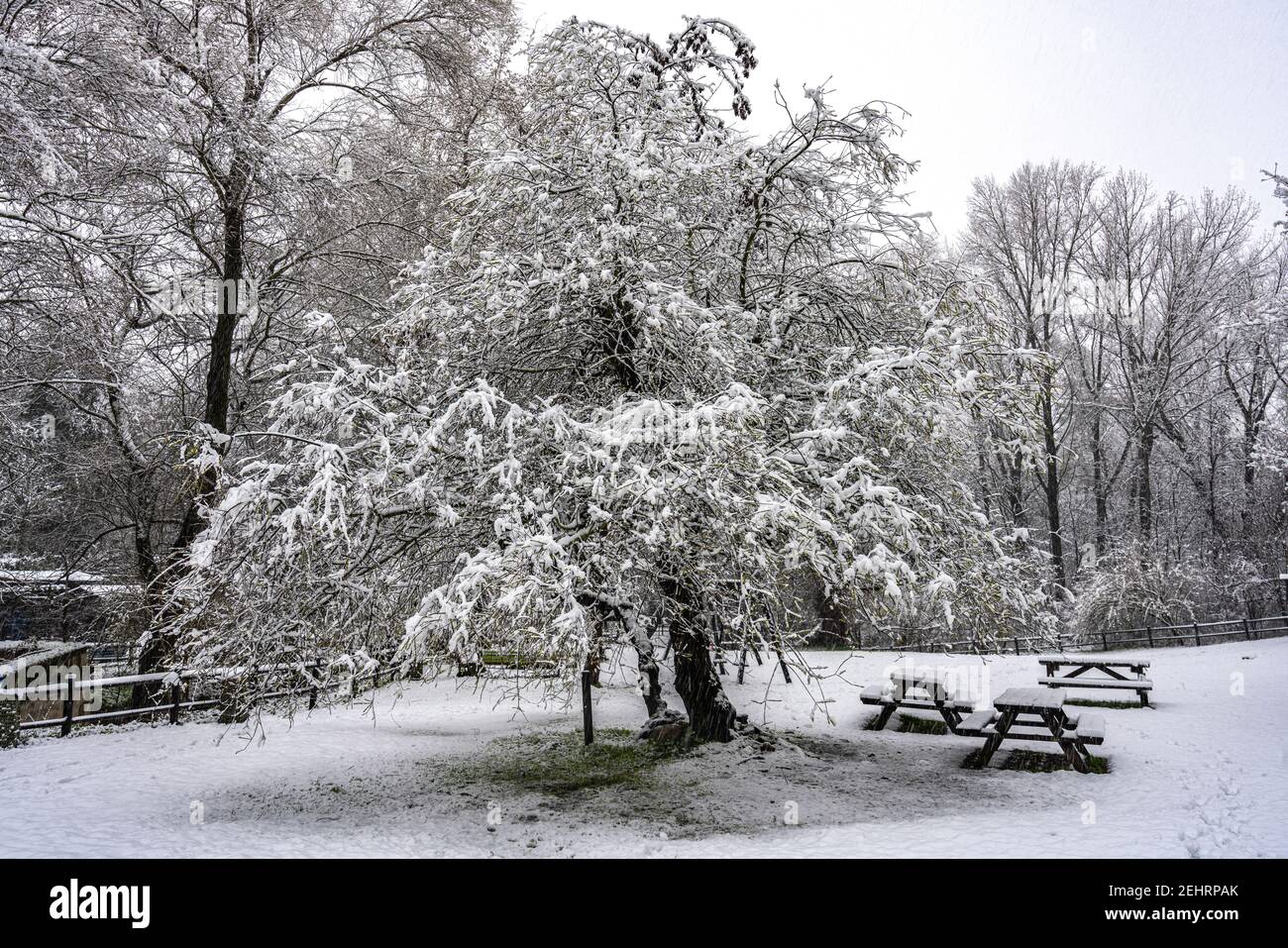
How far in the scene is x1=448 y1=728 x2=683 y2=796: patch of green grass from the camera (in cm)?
857

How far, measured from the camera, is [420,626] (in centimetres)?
570

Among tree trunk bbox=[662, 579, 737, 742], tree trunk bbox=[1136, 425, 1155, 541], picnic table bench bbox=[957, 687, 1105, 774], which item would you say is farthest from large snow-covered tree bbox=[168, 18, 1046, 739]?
tree trunk bbox=[1136, 425, 1155, 541]

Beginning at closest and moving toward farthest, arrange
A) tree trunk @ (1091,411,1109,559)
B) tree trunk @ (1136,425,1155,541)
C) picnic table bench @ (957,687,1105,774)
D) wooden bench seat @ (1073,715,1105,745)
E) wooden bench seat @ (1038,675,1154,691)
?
wooden bench seat @ (1073,715,1105,745), picnic table bench @ (957,687,1105,774), wooden bench seat @ (1038,675,1154,691), tree trunk @ (1136,425,1155,541), tree trunk @ (1091,411,1109,559)

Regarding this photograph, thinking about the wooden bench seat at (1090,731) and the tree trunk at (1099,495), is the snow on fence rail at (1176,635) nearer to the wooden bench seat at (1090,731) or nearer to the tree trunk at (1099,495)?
the tree trunk at (1099,495)

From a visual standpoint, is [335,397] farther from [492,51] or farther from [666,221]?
[492,51]

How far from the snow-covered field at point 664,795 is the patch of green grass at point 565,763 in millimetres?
62

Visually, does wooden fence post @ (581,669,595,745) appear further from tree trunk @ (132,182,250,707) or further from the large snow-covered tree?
tree trunk @ (132,182,250,707)

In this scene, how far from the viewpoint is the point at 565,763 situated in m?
9.58

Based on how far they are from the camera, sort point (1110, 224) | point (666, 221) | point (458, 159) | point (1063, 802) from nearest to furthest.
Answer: point (1063, 802) → point (666, 221) → point (458, 159) → point (1110, 224)

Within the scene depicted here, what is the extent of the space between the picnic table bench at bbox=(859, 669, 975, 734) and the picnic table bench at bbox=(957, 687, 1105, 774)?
2.25 ft

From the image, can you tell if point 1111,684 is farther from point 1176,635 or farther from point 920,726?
point 1176,635

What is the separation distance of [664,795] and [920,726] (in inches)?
191

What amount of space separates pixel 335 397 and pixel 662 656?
401cm
